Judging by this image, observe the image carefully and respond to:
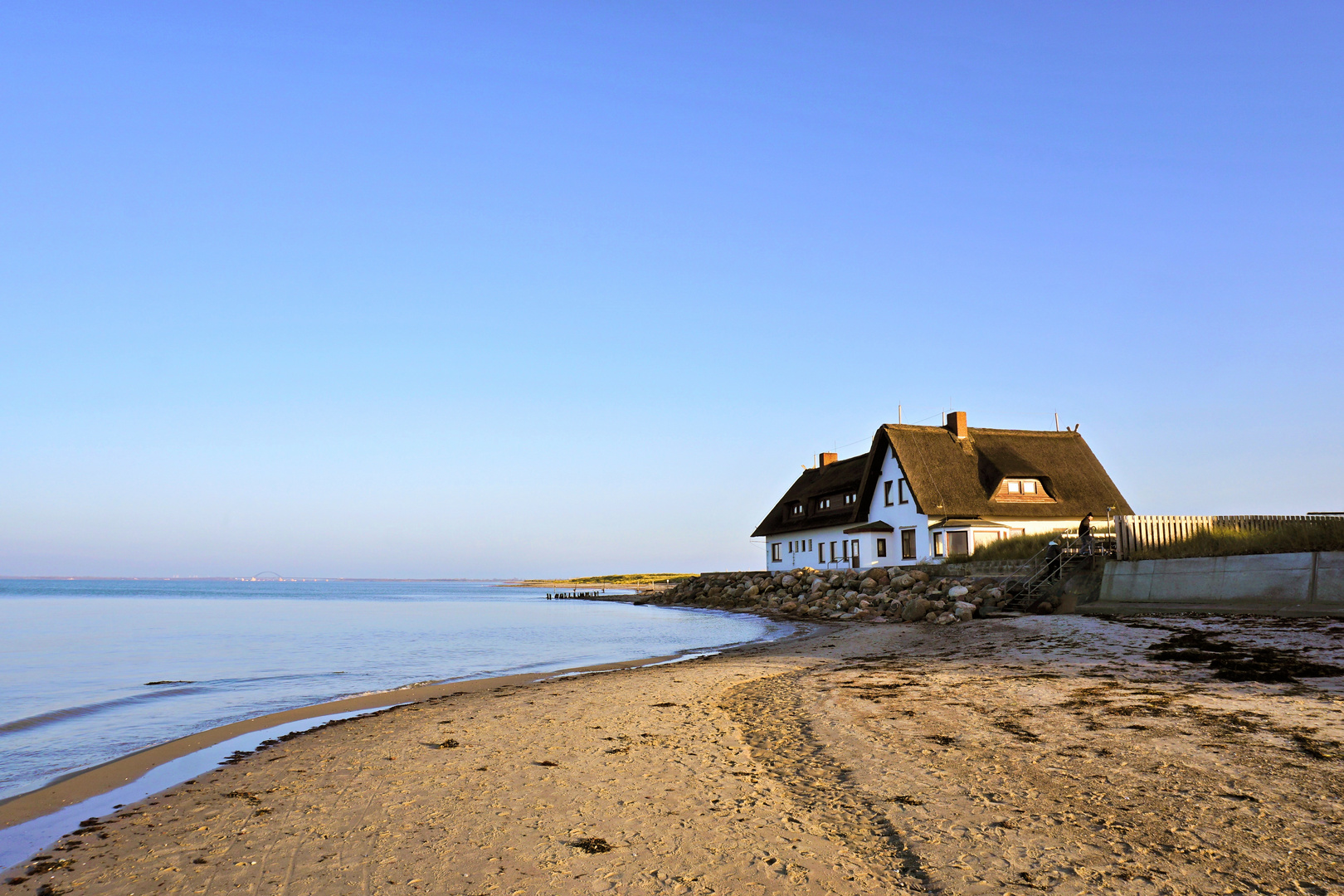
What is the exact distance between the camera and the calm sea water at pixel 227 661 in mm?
11242

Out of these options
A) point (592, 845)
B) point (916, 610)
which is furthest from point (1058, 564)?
point (592, 845)

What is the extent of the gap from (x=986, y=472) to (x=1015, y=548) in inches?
371

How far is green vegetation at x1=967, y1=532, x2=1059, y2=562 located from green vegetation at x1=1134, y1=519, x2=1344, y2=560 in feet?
25.0

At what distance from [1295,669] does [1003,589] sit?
47.4 ft

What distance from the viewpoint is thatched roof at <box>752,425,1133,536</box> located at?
3844cm

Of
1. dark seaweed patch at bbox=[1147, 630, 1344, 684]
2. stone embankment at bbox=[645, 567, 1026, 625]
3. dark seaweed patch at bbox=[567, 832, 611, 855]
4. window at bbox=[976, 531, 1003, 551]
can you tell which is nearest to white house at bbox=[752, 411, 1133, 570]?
window at bbox=[976, 531, 1003, 551]

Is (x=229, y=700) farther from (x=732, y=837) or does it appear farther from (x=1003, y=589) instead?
(x=1003, y=589)

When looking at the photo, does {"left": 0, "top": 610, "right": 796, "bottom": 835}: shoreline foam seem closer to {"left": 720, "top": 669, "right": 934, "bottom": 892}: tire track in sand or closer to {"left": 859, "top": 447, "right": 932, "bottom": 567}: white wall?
{"left": 720, "top": 669, "right": 934, "bottom": 892}: tire track in sand

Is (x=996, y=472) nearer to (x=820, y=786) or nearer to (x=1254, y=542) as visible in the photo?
(x=1254, y=542)

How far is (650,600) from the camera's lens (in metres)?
59.3

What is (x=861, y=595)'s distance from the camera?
3144 cm

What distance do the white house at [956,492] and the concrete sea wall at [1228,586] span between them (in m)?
15.9

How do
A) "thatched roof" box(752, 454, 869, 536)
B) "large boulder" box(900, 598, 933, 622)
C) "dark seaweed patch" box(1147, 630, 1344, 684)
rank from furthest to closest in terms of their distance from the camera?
"thatched roof" box(752, 454, 869, 536) → "large boulder" box(900, 598, 933, 622) → "dark seaweed patch" box(1147, 630, 1344, 684)

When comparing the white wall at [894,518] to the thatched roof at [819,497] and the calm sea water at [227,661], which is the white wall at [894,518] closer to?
the thatched roof at [819,497]
